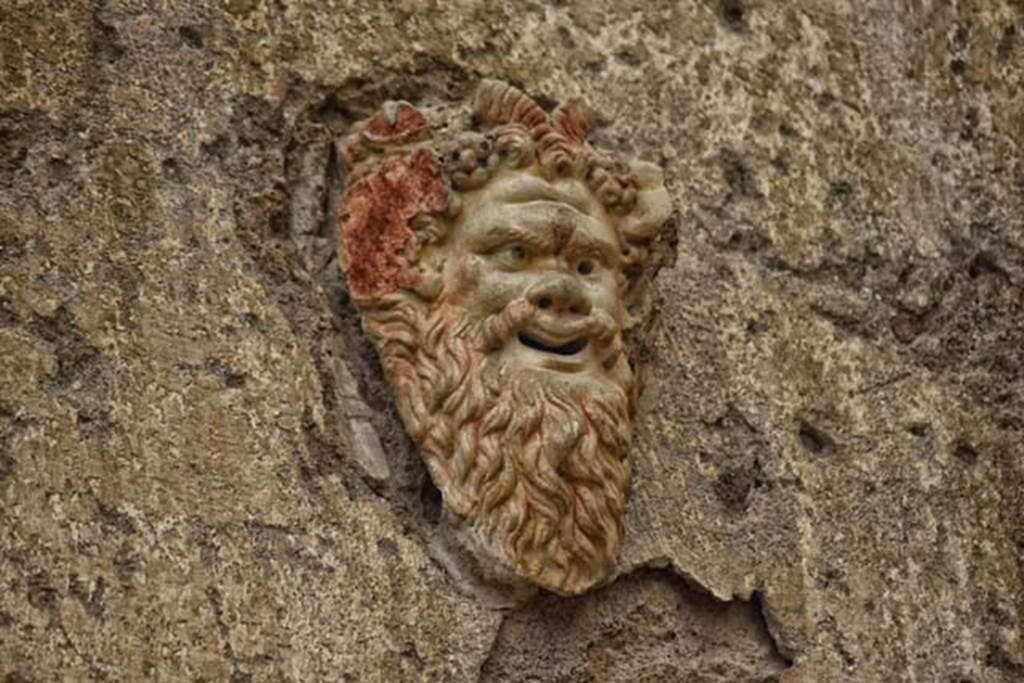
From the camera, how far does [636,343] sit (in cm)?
245

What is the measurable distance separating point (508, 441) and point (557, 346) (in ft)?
0.33

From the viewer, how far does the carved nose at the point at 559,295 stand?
7.54 ft

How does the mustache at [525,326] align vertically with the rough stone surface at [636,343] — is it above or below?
above

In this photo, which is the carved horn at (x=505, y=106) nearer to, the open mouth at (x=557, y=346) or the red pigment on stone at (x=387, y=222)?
the red pigment on stone at (x=387, y=222)

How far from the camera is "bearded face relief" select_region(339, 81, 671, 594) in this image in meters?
2.28

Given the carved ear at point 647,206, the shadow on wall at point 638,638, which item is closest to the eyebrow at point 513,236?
the carved ear at point 647,206

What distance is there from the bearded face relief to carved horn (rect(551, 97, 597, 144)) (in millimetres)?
30

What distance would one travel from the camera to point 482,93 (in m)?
2.39

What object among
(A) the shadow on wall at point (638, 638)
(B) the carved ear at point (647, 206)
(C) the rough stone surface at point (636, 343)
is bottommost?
(A) the shadow on wall at point (638, 638)

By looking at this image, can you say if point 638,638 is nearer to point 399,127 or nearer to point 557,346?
point 557,346

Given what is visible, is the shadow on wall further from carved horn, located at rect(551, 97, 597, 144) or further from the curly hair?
carved horn, located at rect(551, 97, 597, 144)

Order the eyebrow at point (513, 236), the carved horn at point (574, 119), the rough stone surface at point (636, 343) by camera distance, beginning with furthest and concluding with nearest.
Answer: the carved horn at point (574, 119)
the eyebrow at point (513, 236)
the rough stone surface at point (636, 343)

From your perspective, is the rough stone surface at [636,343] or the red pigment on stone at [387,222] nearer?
the rough stone surface at [636,343]

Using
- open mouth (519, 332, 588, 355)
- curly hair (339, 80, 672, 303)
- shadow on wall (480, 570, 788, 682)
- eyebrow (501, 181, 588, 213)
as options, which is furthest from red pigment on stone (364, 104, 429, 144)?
shadow on wall (480, 570, 788, 682)
